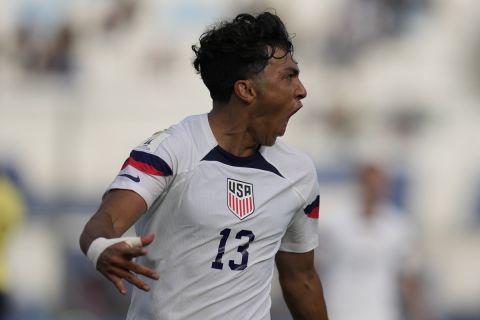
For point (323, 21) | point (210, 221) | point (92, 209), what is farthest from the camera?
point (323, 21)

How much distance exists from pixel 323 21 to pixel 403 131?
1.84 metres

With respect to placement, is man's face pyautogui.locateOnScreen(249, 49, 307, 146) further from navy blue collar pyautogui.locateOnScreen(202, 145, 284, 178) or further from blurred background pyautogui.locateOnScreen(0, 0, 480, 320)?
blurred background pyautogui.locateOnScreen(0, 0, 480, 320)

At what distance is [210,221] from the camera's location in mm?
4469

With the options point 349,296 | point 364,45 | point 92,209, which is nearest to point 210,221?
point 349,296

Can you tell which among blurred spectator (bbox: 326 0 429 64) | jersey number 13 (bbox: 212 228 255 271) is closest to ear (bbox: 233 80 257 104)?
jersey number 13 (bbox: 212 228 255 271)

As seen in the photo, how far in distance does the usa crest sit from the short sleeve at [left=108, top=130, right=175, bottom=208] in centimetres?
27

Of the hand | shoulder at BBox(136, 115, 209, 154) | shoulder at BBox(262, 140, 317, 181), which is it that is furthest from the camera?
shoulder at BBox(262, 140, 317, 181)

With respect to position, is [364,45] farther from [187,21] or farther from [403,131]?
[187,21]

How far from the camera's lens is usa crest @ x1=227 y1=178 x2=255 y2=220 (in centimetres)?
453

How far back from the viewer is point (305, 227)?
494 centimetres

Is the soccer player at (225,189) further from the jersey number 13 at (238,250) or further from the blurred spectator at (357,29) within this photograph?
the blurred spectator at (357,29)

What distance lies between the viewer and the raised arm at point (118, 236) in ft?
12.4

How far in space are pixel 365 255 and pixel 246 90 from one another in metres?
4.28

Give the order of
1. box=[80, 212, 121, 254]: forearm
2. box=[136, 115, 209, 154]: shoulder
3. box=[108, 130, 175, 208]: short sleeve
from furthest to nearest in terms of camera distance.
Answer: box=[136, 115, 209, 154]: shoulder → box=[108, 130, 175, 208]: short sleeve → box=[80, 212, 121, 254]: forearm
